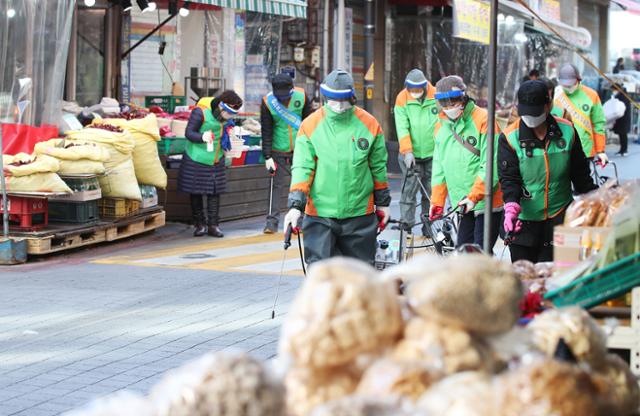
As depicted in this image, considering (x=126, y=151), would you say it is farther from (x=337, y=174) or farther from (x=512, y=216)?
(x=512, y=216)

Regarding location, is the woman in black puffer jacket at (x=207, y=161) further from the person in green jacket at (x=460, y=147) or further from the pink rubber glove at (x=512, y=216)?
the pink rubber glove at (x=512, y=216)

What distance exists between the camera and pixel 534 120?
7398 mm

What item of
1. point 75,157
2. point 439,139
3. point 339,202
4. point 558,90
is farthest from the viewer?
point 558,90

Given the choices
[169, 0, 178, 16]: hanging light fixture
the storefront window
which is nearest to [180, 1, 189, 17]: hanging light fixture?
[169, 0, 178, 16]: hanging light fixture

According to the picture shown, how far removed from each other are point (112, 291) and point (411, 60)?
17.3 metres

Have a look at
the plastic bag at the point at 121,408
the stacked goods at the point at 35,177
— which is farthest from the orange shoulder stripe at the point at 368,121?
the plastic bag at the point at 121,408

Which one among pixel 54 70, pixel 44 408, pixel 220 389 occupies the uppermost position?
pixel 54 70

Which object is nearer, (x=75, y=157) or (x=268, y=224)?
(x=75, y=157)

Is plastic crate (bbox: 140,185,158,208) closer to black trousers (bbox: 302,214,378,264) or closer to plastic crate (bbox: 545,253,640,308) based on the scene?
black trousers (bbox: 302,214,378,264)

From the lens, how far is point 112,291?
10859mm

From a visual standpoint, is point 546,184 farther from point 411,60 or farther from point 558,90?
point 411,60

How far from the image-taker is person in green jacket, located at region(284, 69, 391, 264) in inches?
326

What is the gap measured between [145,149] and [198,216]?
110 centimetres

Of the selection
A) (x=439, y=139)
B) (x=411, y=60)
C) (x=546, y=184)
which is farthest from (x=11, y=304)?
(x=411, y=60)
